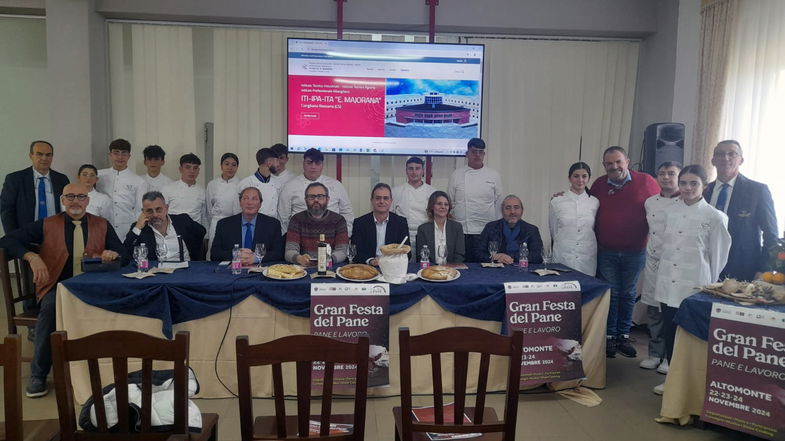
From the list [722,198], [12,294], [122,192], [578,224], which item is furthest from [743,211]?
[122,192]

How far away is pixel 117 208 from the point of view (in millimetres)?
4848

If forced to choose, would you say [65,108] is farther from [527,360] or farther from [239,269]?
[527,360]

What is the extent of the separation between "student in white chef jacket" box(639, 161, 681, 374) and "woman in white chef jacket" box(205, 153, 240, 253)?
3558 mm

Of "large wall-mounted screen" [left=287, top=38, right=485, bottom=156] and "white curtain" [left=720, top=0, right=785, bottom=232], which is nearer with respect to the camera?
"white curtain" [left=720, top=0, right=785, bottom=232]

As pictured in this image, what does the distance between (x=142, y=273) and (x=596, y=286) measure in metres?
2.85

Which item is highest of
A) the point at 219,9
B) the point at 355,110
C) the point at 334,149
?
the point at 219,9

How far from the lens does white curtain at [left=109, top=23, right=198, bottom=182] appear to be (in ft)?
17.5

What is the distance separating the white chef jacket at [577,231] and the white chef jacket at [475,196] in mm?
885

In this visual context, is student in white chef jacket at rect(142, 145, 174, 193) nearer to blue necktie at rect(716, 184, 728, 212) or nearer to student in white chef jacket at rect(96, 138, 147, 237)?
student in white chef jacket at rect(96, 138, 147, 237)

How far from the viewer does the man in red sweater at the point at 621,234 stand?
158 inches

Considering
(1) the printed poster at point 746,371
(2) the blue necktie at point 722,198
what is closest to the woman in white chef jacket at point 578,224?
(2) the blue necktie at point 722,198

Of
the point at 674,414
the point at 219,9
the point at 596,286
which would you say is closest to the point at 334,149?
the point at 219,9

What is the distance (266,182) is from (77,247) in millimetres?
1799

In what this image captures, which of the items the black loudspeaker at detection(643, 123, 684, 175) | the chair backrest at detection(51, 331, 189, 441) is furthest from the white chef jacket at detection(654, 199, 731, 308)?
the chair backrest at detection(51, 331, 189, 441)
